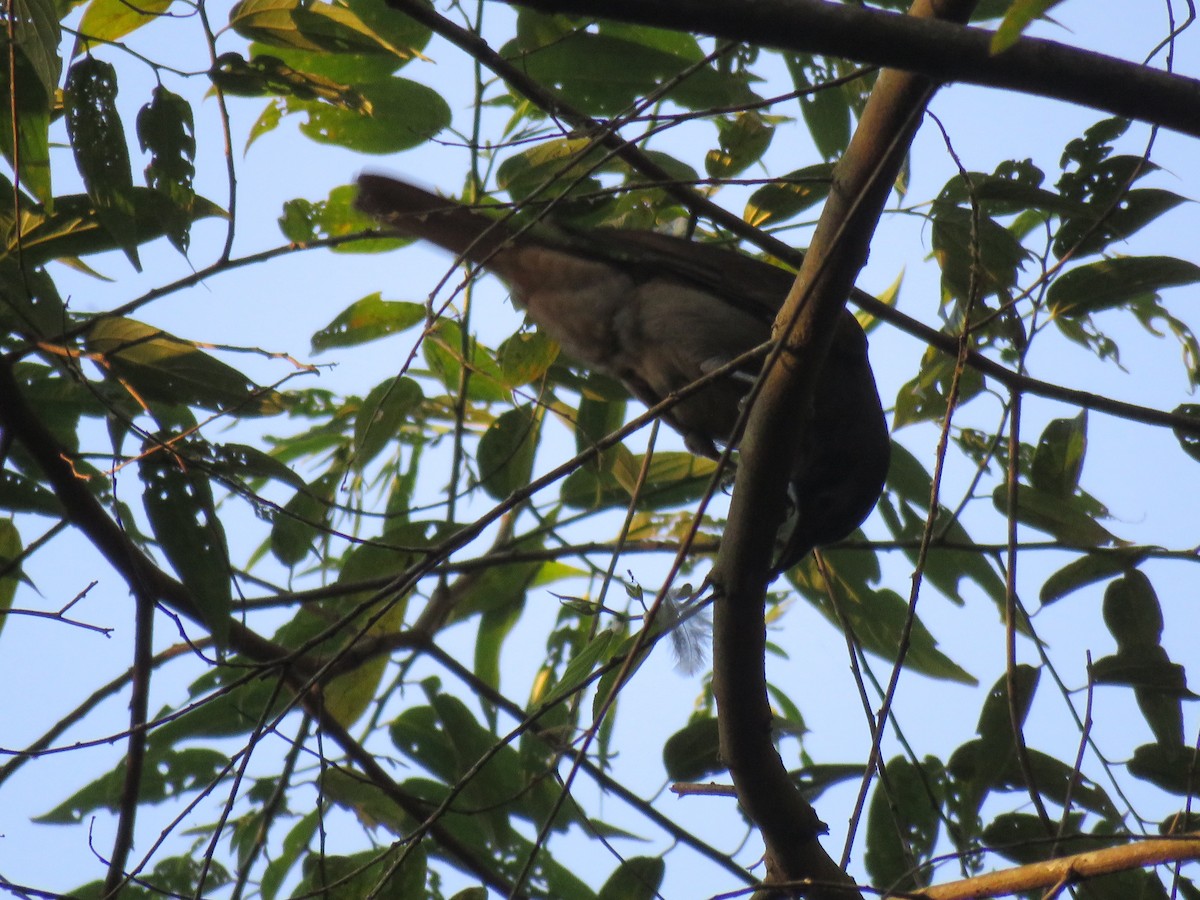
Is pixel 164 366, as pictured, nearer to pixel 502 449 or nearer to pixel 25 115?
pixel 25 115

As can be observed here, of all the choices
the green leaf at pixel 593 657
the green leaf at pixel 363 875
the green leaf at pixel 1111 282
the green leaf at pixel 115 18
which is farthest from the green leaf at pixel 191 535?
the green leaf at pixel 1111 282

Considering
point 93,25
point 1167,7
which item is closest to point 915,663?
point 1167,7

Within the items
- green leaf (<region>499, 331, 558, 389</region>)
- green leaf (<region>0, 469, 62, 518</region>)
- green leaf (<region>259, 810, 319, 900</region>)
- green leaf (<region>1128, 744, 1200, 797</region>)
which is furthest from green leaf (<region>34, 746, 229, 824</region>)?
green leaf (<region>1128, 744, 1200, 797</region>)

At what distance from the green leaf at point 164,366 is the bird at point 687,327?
4.08ft

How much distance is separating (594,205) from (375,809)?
6.47 ft

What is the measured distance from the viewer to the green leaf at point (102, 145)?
254 centimetres

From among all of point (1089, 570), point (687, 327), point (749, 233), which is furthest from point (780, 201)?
point (1089, 570)

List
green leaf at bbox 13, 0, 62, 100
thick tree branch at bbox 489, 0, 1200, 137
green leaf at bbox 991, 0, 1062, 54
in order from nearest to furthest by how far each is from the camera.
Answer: green leaf at bbox 991, 0, 1062, 54, thick tree branch at bbox 489, 0, 1200, 137, green leaf at bbox 13, 0, 62, 100

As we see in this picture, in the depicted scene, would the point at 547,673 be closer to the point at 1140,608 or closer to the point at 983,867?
the point at 983,867

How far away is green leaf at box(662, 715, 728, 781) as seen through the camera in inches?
121

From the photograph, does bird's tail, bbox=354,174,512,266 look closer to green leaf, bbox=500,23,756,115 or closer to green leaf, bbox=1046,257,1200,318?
green leaf, bbox=500,23,756,115

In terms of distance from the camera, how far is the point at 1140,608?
2984 mm

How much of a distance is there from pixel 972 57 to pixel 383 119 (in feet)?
7.36

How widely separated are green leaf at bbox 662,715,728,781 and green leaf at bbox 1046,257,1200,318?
147cm
